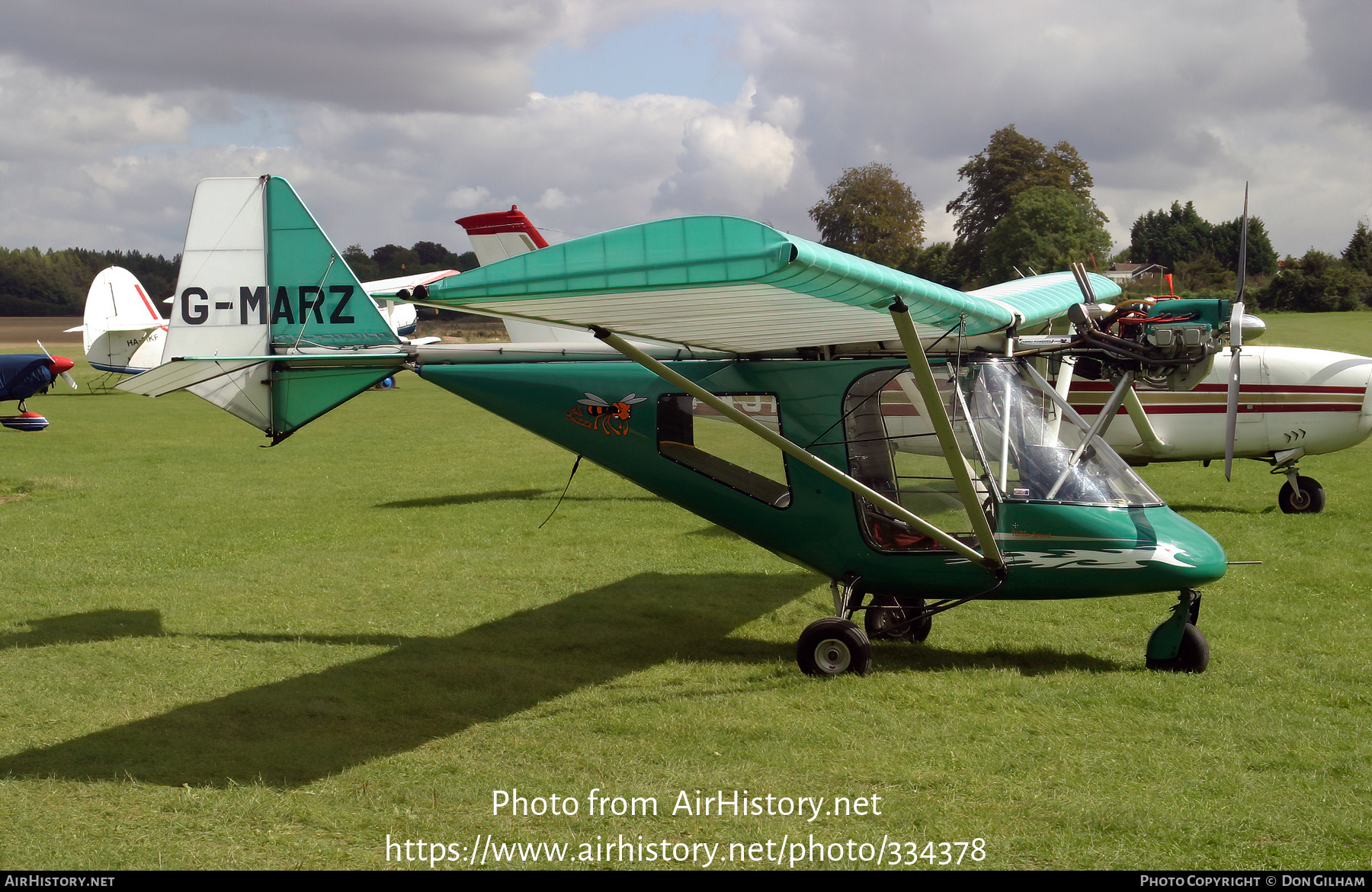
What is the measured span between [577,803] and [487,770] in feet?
→ 2.21

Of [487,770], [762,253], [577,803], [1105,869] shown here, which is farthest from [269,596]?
[1105,869]

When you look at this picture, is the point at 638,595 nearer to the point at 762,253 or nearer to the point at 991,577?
the point at 991,577

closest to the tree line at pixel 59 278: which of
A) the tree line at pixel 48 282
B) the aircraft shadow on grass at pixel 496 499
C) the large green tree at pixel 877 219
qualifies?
the tree line at pixel 48 282

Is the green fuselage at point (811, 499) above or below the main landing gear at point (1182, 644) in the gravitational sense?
above

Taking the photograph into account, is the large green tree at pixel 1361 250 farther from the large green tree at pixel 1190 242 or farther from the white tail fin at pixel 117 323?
the white tail fin at pixel 117 323

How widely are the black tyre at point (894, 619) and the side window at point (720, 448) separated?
127 cm

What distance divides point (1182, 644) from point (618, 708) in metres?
3.85

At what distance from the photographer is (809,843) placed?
13.9 ft

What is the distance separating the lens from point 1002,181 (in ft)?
237

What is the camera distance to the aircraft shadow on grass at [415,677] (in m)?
5.27

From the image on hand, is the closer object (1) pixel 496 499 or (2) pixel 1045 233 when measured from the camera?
(1) pixel 496 499

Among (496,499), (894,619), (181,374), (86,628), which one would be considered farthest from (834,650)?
(496,499)

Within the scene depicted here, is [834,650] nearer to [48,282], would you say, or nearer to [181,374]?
[181,374]

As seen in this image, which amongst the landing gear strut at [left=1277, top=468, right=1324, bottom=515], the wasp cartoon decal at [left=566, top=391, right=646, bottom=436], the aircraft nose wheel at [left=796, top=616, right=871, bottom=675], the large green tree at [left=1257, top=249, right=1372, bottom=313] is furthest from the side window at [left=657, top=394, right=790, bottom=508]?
the large green tree at [left=1257, top=249, right=1372, bottom=313]
